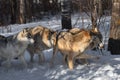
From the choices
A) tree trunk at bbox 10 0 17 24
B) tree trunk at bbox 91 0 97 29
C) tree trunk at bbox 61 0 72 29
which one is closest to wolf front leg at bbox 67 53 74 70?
tree trunk at bbox 91 0 97 29

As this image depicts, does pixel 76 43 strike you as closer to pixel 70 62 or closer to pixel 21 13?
pixel 70 62

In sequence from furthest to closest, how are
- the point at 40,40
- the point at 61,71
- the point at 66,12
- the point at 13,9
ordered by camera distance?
the point at 13,9, the point at 66,12, the point at 40,40, the point at 61,71

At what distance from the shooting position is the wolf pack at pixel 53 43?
729cm

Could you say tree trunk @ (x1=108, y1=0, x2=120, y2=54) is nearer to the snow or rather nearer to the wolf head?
the snow

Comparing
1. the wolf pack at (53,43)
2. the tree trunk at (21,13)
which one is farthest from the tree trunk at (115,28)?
the tree trunk at (21,13)

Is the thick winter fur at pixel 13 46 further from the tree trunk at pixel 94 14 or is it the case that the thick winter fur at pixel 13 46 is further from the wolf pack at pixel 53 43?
the tree trunk at pixel 94 14

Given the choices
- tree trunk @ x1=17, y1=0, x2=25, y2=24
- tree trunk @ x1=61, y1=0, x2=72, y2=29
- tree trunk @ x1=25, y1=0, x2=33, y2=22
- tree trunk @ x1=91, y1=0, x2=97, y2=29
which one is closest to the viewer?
tree trunk @ x1=91, y1=0, x2=97, y2=29

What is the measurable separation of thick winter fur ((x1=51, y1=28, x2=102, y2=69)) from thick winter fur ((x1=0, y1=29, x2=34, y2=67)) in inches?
27.8

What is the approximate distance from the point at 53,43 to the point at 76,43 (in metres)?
0.59

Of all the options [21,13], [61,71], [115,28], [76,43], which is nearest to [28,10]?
[21,13]

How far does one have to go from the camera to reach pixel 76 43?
287 inches

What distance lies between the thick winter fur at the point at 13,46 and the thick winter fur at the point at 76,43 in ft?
2.31

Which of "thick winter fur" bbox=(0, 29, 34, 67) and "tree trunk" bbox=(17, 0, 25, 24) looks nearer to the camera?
"thick winter fur" bbox=(0, 29, 34, 67)

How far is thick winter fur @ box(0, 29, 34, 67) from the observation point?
7457 millimetres
